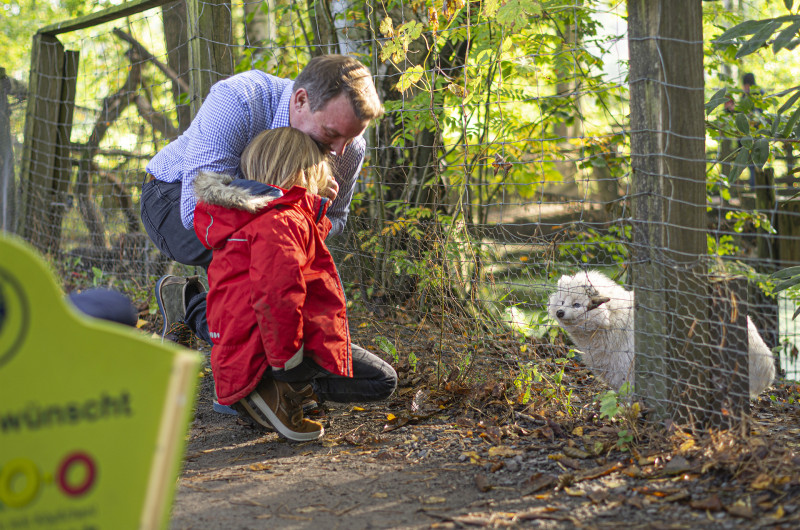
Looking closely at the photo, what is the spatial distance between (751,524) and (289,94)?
231cm

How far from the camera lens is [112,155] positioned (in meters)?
5.25

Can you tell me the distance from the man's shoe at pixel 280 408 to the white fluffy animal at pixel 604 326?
1300mm

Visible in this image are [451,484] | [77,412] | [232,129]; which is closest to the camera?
[77,412]

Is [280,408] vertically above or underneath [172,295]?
underneath

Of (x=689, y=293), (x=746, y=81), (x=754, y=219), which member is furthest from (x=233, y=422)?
(x=746, y=81)

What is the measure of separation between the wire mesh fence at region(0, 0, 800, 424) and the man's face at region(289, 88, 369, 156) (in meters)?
0.47

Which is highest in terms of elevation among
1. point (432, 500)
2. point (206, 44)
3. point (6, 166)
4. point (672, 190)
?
point (206, 44)

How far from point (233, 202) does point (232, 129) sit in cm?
51

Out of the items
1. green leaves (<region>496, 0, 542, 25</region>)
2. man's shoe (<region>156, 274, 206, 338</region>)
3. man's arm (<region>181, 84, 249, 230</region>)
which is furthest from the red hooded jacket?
green leaves (<region>496, 0, 542, 25</region>)

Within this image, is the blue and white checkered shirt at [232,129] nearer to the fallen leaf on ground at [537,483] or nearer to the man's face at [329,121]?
the man's face at [329,121]

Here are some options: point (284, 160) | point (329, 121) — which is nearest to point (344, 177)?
point (329, 121)

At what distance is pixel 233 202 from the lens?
242 cm

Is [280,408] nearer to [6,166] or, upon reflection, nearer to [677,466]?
[677,466]

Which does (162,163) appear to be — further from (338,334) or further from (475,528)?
(475,528)
